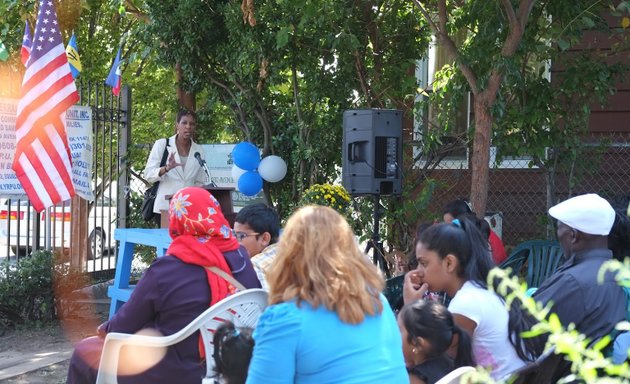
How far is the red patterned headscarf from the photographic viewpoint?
389cm

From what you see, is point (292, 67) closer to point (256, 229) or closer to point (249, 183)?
point (249, 183)

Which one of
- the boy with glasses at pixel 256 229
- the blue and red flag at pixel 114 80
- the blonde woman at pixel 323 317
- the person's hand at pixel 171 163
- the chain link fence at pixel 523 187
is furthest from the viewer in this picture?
the blue and red flag at pixel 114 80

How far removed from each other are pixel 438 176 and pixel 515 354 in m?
6.91

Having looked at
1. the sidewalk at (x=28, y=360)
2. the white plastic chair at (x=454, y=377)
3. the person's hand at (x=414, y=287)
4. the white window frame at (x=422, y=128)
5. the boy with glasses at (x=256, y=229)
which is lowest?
the sidewalk at (x=28, y=360)

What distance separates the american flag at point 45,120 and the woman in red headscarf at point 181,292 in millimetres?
3913

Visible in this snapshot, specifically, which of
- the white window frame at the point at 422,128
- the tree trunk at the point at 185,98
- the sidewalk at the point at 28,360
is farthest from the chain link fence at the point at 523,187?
the sidewalk at the point at 28,360

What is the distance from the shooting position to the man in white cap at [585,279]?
359 centimetres

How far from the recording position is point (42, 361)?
21.6ft

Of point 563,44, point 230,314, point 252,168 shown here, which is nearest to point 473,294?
point 230,314

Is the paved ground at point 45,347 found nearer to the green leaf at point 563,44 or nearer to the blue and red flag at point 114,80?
the blue and red flag at point 114,80

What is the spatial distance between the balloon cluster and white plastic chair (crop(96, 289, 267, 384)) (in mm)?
5905

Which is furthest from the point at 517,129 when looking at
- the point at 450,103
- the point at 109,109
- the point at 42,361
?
the point at 42,361

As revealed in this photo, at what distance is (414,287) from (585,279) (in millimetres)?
740

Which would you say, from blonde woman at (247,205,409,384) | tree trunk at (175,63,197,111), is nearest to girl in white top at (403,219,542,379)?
blonde woman at (247,205,409,384)
